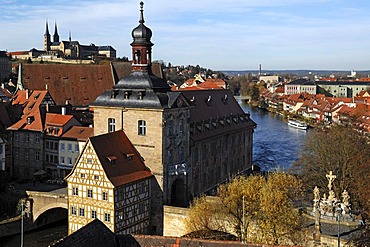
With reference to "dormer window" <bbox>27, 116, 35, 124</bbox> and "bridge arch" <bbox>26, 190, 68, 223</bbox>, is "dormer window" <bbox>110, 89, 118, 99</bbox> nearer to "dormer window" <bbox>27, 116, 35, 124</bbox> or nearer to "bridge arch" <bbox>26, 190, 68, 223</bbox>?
"bridge arch" <bbox>26, 190, 68, 223</bbox>

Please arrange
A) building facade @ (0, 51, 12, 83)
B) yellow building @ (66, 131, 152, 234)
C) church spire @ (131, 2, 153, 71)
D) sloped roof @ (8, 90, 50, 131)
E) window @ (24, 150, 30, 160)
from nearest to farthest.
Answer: yellow building @ (66, 131, 152, 234) < church spire @ (131, 2, 153, 71) < window @ (24, 150, 30, 160) < sloped roof @ (8, 90, 50, 131) < building facade @ (0, 51, 12, 83)

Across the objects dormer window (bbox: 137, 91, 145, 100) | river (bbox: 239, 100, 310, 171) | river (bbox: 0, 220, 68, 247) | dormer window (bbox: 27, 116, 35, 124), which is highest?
dormer window (bbox: 137, 91, 145, 100)

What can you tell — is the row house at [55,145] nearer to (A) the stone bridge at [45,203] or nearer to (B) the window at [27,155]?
(B) the window at [27,155]

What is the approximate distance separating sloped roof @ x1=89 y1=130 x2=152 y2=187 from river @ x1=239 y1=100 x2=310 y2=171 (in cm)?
2286

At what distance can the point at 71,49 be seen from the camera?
547ft

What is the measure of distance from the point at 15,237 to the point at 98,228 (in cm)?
2137

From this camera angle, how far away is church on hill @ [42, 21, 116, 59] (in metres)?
165

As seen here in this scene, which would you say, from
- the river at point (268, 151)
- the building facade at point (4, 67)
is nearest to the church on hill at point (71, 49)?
the building facade at point (4, 67)

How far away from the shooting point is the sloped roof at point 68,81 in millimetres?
62194

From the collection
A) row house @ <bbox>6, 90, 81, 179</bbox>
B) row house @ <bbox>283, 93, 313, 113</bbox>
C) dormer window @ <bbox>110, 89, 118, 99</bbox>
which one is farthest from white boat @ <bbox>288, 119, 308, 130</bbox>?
dormer window @ <bbox>110, 89, 118, 99</bbox>

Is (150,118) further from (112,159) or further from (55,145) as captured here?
(55,145)

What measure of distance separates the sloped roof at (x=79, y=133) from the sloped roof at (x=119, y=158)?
37.2 ft

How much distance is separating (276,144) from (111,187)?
4917cm

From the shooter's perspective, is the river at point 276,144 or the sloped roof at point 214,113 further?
the river at point 276,144
